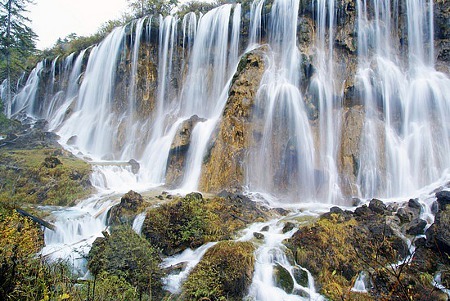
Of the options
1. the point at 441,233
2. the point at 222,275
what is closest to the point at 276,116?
the point at 441,233

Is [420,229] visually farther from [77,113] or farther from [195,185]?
→ [77,113]

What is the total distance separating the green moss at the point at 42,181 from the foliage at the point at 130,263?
27.4ft

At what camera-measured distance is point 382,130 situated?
16562 millimetres

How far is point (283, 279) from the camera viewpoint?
7766mm

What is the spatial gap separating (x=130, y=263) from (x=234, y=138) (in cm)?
999

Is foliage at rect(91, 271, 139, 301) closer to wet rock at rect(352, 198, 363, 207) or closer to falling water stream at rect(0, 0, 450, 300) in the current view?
falling water stream at rect(0, 0, 450, 300)

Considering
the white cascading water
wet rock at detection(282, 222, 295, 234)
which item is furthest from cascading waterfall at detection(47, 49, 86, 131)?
the white cascading water

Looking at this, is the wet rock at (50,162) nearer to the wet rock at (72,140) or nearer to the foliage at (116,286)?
the wet rock at (72,140)

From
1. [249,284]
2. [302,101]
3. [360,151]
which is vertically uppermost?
[302,101]

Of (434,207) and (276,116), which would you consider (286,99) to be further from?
(434,207)

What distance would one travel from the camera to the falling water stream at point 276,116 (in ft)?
46.7

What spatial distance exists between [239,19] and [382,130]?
13.2 m

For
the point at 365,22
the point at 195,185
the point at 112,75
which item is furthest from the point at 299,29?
the point at 112,75

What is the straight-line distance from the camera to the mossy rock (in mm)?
6820
